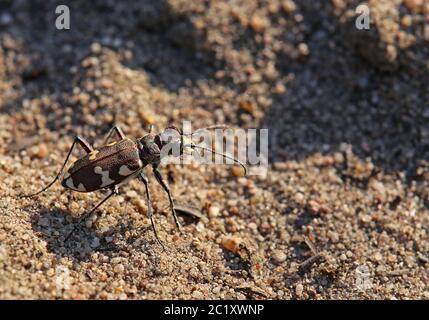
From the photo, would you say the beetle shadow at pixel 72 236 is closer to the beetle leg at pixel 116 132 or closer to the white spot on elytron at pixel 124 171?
the white spot on elytron at pixel 124 171

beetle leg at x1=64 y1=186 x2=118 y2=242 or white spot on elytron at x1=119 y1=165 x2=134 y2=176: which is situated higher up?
white spot on elytron at x1=119 y1=165 x2=134 y2=176

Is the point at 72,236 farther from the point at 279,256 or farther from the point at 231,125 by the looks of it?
the point at 231,125

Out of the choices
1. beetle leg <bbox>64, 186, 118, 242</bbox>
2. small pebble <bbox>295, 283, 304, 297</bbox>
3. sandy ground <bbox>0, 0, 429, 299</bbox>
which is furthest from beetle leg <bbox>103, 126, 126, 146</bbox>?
small pebble <bbox>295, 283, 304, 297</bbox>

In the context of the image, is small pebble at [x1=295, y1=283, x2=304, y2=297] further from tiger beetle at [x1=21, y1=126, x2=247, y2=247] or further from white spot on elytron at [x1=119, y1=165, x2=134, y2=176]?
white spot on elytron at [x1=119, y1=165, x2=134, y2=176]

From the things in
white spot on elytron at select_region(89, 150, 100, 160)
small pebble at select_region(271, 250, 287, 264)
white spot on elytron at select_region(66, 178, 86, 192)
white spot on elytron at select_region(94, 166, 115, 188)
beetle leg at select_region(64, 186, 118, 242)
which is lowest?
small pebble at select_region(271, 250, 287, 264)

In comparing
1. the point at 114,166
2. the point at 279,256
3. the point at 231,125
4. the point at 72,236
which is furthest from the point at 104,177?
the point at 231,125
